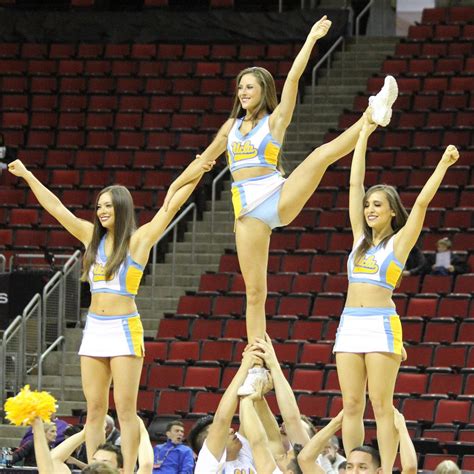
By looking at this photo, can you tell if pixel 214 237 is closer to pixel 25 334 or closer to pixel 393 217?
pixel 25 334

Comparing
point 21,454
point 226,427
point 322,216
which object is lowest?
point 21,454

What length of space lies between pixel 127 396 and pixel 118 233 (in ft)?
2.90

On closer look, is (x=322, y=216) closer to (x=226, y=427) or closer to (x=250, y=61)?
(x=250, y=61)

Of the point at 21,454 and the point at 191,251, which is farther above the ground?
the point at 191,251

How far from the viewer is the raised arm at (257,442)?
5430mm

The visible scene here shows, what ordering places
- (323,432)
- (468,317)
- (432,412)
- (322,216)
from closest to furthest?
(323,432)
(432,412)
(468,317)
(322,216)

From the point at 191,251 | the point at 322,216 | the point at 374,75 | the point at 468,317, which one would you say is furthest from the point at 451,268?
the point at 374,75

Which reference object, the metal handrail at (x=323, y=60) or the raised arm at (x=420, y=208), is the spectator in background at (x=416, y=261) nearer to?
the metal handrail at (x=323, y=60)

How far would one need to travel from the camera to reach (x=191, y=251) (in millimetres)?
15367

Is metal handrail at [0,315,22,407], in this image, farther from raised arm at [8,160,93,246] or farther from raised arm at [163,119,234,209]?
raised arm at [163,119,234,209]

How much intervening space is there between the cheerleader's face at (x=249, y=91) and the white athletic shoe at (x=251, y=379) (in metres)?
1.50

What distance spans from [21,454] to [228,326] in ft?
12.0

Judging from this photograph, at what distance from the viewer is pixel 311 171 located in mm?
6645

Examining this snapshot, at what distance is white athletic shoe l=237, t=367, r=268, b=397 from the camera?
594 centimetres
